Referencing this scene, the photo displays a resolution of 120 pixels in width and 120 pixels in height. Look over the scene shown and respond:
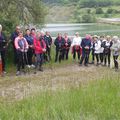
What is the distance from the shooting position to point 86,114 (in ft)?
23.2

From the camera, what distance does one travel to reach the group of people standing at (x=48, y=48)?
15.9 m

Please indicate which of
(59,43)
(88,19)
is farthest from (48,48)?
(88,19)

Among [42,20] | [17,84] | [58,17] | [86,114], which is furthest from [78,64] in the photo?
[58,17]

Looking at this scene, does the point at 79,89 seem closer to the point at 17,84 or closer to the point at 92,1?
the point at 17,84

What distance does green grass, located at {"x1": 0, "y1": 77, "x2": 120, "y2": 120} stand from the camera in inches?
273

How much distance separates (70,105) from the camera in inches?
293

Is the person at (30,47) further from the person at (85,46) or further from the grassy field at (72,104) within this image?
the grassy field at (72,104)

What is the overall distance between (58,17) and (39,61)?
106 m

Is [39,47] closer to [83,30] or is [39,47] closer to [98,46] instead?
[98,46]

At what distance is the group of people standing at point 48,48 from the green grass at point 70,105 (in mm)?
7718

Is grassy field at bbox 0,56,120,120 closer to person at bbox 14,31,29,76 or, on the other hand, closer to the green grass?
the green grass

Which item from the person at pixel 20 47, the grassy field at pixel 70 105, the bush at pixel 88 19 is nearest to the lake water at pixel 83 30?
the bush at pixel 88 19

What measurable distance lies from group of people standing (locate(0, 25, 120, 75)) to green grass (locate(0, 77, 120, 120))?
7718mm

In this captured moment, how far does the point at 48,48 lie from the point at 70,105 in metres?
12.8
